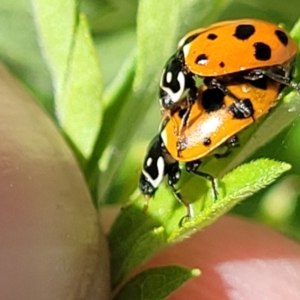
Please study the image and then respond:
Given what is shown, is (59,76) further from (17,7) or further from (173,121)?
(17,7)

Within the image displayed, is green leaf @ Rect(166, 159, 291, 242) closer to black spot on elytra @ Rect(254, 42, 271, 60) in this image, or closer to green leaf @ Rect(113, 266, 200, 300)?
green leaf @ Rect(113, 266, 200, 300)

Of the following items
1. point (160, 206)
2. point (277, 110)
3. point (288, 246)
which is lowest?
point (288, 246)

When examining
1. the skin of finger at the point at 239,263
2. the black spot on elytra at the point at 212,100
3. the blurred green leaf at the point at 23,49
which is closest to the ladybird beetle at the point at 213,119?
the black spot on elytra at the point at 212,100

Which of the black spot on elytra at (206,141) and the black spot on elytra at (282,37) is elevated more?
the black spot on elytra at (282,37)

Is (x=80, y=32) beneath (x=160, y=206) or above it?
above

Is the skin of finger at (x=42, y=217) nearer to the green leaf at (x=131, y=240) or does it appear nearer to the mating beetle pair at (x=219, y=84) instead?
the green leaf at (x=131, y=240)

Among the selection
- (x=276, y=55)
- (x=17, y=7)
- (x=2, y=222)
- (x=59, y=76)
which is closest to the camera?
(x=2, y=222)

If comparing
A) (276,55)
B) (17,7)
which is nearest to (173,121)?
(276,55)
